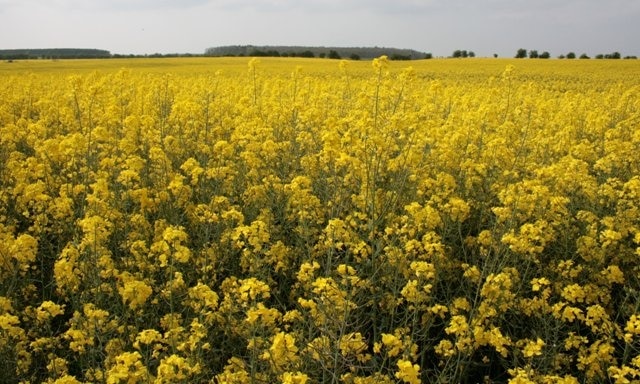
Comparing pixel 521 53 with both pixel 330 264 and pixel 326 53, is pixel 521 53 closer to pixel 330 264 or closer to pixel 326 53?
pixel 326 53

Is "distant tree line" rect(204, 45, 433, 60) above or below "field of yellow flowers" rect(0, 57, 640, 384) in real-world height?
above

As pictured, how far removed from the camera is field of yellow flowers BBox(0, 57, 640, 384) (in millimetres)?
2916

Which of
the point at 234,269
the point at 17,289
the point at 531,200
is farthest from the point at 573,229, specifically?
the point at 17,289

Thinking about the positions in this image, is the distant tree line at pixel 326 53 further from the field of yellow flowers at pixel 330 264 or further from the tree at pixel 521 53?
the field of yellow flowers at pixel 330 264

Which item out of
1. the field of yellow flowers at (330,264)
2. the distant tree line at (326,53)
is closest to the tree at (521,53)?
the distant tree line at (326,53)

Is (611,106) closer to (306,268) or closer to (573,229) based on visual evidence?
(573,229)

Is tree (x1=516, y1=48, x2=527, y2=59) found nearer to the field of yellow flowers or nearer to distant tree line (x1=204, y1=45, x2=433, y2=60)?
distant tree line (x1=204, y1=45, x2=433, y2=60)

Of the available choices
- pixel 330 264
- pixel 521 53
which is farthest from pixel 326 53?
pixel 330 264

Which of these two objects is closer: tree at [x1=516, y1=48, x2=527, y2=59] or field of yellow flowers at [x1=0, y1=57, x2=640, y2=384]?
field of yellow flowers at [x1=0, y1=57, x2=640, y2=384]

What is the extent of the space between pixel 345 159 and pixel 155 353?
6.40ft

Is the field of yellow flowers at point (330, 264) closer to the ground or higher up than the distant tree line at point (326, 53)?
closer to the ground

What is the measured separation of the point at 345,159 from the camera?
406cm

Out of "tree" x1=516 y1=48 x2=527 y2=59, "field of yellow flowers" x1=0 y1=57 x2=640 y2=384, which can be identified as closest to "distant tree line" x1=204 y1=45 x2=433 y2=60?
"tree" x1=516 y1=48 x2=527 y2=59

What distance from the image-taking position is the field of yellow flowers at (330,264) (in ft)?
9.57
